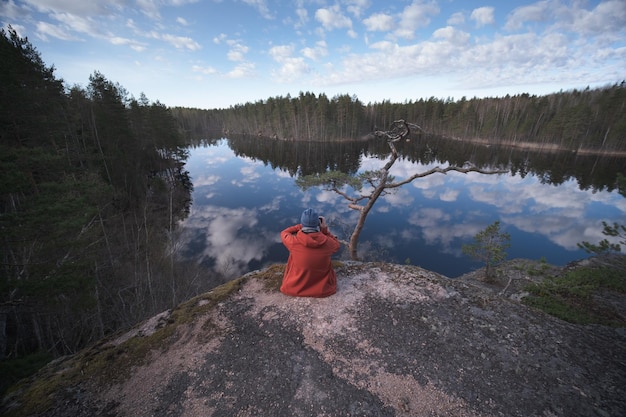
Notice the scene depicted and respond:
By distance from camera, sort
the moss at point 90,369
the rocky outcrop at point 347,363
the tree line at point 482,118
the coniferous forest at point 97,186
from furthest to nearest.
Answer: the tree line at point 482,118, the coniferous forest at point 97,186, the moss at point 90,369, the rocky outcrop at point 347,363

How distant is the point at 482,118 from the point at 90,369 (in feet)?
326

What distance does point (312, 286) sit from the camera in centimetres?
513

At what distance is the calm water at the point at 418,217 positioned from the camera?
744 inches

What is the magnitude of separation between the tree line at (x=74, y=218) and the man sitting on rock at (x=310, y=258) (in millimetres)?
7028

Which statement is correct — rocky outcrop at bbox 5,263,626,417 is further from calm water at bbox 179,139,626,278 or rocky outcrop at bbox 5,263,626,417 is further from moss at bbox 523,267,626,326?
calm water at bbox 179,139,626,278

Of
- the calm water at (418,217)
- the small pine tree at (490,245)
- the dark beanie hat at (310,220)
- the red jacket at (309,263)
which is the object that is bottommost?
the calm water at (418,217)

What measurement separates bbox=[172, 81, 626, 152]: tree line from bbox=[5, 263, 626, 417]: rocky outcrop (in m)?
52.1

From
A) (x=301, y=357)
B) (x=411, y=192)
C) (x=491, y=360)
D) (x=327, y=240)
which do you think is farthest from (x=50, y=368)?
(x=411, y=192)

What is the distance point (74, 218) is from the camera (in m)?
8.42

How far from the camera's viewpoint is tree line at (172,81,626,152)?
51.6 m

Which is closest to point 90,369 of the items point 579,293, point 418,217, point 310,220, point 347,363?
point 347,363

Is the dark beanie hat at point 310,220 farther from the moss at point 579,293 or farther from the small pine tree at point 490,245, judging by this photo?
the small pine tree at point 490,245

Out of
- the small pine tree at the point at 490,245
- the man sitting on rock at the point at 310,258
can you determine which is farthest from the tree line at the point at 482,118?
the man sitting on rock at the point at 310,258

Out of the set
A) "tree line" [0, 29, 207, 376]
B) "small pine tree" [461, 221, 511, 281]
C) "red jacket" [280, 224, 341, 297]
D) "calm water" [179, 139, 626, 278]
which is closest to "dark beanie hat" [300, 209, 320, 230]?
"red jacket" [280, 224, 341, 297]
